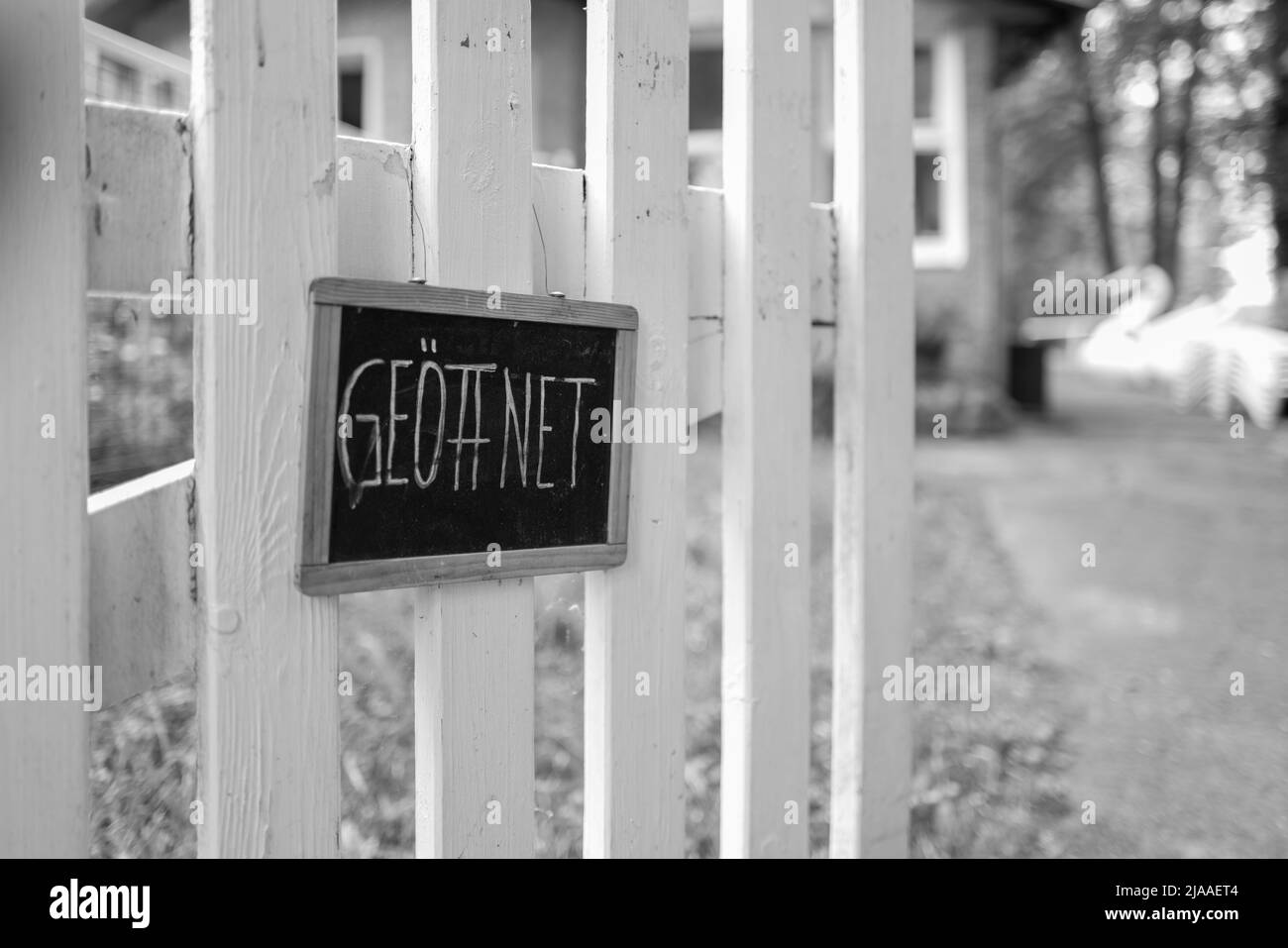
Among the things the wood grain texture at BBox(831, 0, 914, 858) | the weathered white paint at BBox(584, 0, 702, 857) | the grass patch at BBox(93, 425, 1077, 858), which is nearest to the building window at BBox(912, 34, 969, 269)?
the grass patch at BBox(93, 425, 1077, 858)

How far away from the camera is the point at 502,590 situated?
4.33 ft

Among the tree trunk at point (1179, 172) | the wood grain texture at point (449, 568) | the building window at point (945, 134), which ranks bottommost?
the wood grain texture at point (449, 568)

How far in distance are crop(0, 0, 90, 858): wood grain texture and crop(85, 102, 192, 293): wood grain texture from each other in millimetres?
33

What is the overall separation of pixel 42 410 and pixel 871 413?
47.2 inches

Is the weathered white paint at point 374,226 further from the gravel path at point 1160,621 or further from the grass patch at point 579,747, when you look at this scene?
the gravel path at point 1160,621

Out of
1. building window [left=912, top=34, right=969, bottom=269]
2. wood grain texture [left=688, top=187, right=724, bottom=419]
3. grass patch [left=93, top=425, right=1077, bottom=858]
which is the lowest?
grass patch [left=93, top=425, right=1077, bottom=858]

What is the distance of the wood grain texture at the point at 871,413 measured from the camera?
1.70 meters

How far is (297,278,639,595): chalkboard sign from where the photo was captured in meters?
1.17

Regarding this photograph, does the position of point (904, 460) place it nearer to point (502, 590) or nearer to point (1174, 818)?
point (502, 590)

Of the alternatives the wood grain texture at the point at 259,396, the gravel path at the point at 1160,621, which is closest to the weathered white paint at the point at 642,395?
the wood grain texture at the point at 259,396

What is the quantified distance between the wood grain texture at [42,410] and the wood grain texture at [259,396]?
12 centimetres

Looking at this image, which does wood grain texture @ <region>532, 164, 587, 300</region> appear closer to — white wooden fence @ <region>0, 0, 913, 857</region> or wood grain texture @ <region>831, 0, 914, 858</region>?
white wooden fence @ <region>0, 0, 913, 857</region>

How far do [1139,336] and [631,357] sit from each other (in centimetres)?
1102

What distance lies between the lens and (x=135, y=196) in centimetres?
110
